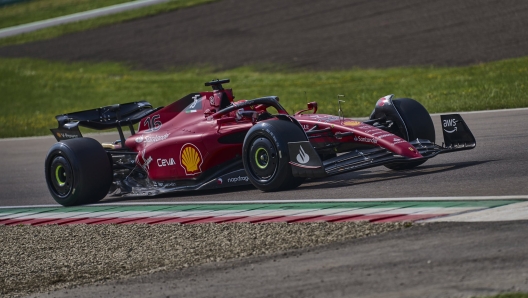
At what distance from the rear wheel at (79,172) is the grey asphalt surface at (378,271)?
Answer: 189 inches

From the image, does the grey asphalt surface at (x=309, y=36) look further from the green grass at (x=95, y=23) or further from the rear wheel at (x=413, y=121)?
the rear wheel at (x=413, y=121)

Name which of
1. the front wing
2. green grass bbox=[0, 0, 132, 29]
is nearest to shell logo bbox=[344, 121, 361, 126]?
the front wing

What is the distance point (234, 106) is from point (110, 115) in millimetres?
2469

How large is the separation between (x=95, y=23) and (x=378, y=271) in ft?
111

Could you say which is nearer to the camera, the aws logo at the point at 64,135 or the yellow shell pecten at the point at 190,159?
the yellow shell pecten at the point at 190,159

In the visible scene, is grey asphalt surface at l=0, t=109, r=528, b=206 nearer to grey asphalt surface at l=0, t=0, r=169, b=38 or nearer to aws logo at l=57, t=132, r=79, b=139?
aws logo at l=57, t=132, r=79, b=139

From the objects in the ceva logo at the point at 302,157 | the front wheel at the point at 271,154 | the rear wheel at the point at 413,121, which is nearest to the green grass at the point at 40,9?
the rear wheel at the point at 413,121

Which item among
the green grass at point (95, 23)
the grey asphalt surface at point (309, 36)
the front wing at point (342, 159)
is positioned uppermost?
the green grass at point (95, 23)

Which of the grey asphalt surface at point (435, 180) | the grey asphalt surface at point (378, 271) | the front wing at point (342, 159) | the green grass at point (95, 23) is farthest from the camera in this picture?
the green grass at point (95, 23)

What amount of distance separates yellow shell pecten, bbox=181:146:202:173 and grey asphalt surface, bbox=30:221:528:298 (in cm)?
407

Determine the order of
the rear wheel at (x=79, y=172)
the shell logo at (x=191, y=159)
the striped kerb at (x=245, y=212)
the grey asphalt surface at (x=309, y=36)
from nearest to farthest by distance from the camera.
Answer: the striped kerb at (x=245, y=212), the shell logo at (x=191, y=159), the rear wheel at (x=79, y=172), the grey asphalt surface at (x=309, y=36)

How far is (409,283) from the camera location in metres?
5.50

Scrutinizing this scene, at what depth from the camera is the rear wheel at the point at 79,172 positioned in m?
11.4

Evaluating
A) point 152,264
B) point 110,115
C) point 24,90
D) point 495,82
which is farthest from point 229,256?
point 24,90
